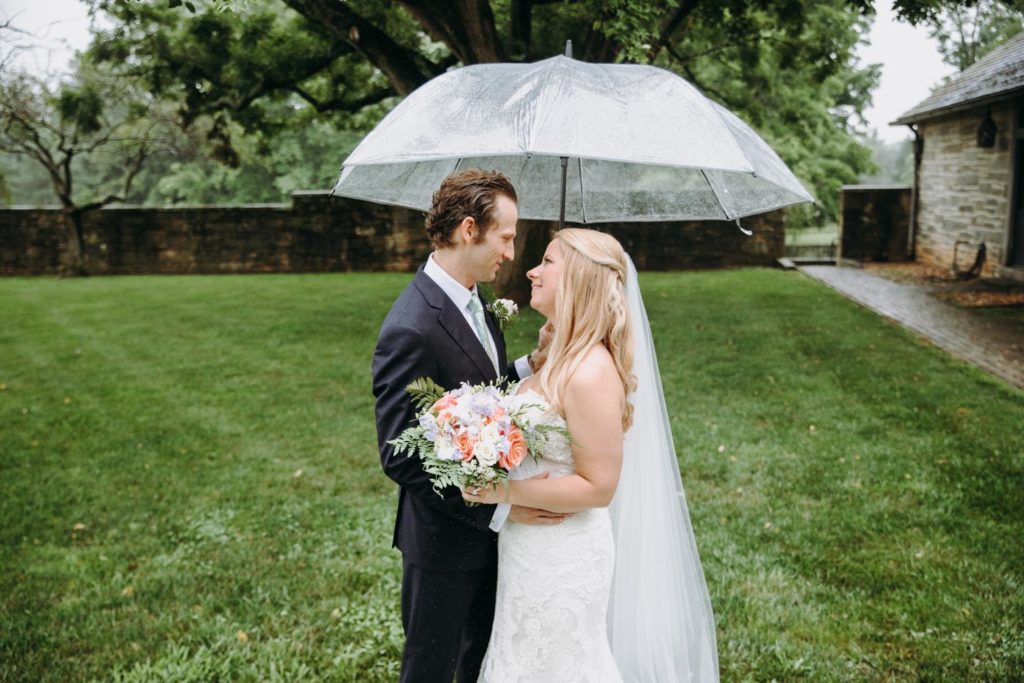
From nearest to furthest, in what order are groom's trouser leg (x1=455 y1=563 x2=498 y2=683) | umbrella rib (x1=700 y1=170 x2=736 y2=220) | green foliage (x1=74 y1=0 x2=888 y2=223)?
groom's trouser leg (x1=455 y1=563 x2=498 y2=683) < umbrella rib (x1=700 y1=170 x2=736 y2=220) < green foliage (x1=74 y1=0 x2=888 y2=223)

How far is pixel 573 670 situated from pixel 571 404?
100 centimetres

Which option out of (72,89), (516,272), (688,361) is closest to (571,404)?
(688,361)

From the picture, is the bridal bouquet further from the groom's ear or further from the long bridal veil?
the long bridal veil

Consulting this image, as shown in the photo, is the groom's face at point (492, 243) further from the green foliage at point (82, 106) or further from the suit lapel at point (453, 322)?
the green foliage at point (82, 106)

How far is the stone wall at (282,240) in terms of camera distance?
18.3 m

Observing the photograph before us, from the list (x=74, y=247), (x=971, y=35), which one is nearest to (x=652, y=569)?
(x=74, y=247)

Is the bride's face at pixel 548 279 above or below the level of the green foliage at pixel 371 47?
below

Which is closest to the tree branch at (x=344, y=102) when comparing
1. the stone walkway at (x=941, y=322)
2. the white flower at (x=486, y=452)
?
the stone walkway at (x=941, y=322)

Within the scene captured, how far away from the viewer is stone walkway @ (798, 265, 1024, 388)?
9242mm

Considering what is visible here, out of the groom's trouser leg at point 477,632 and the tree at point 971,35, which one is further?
the tree at point 971,35

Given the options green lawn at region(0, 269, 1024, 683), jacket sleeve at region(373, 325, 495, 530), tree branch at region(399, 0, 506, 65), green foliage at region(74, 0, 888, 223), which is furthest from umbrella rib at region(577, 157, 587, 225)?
tree branch at region(399, 0, 506, 65)

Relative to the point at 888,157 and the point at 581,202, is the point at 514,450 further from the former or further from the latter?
the point at 888,157

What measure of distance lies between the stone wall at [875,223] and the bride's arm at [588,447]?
60.5 ft

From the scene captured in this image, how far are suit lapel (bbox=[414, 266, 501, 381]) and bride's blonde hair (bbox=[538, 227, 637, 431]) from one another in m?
0.28
